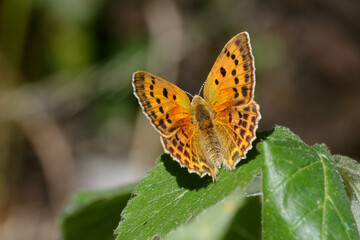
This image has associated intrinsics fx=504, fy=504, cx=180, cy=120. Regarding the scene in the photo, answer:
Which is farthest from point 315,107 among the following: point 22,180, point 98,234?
point 98,234

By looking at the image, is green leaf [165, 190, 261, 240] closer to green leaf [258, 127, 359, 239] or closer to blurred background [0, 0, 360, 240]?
green leaf [258, 127, 359, 239]

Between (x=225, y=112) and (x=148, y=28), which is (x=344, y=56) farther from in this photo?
(x=225, y=112)

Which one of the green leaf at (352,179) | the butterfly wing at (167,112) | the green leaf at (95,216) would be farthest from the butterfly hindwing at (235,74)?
the green leaf at (95,216)

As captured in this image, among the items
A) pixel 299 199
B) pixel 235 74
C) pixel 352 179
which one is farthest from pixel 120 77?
pixel 299 199

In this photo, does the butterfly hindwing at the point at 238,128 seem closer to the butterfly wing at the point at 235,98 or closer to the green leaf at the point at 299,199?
the butterfly wing at the point at 235,98

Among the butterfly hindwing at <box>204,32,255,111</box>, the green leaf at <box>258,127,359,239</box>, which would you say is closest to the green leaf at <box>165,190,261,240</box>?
the butterfly hindwing at <box>204,32,255,111</box>

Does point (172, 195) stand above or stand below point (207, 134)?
below

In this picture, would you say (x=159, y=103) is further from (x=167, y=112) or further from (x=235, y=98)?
(x=235, y=98)

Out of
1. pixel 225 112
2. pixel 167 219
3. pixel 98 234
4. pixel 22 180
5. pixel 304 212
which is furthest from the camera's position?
pixel 22 180
